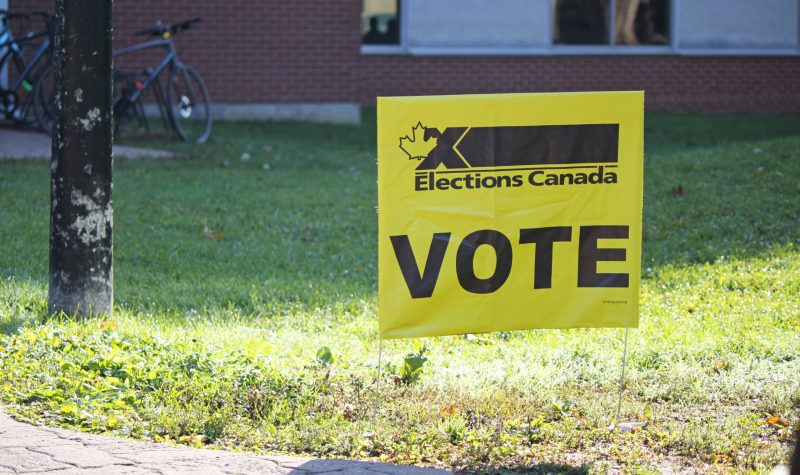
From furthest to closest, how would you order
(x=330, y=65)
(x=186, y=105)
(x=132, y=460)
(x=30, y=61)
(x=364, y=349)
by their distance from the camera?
(x=330, y=65) < (x=186, y=105) < (x=30, y=61) < (x=364, y=349) < (x=132, y=460)

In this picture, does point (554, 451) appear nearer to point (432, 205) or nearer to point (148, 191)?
point (432, 205)

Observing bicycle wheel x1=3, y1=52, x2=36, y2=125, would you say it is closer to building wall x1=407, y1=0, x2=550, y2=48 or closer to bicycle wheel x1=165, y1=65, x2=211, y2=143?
bicycle wheel x1=165, y1=65, x2=211, y2=143

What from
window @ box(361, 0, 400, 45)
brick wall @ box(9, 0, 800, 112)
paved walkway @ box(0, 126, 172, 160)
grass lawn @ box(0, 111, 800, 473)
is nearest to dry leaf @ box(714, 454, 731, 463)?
grass lawn @ box(0, 111, 800, 473)

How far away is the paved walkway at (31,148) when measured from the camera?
37.9ft

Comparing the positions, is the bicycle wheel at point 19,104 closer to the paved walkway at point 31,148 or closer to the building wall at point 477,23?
the paved walkway at point 31,148

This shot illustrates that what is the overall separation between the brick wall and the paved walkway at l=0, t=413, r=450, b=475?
1254 cm

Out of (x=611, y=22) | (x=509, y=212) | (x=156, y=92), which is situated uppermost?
(x=611, y=22)

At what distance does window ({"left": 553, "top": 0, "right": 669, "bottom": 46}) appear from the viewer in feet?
64.1

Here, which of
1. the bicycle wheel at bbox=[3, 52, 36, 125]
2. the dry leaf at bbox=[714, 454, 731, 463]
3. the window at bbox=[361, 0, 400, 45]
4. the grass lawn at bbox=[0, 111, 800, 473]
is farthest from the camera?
the window at bbox=[361, 0, 400, 45]

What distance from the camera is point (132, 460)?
3.97 meters

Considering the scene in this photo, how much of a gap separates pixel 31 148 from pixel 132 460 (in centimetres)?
877

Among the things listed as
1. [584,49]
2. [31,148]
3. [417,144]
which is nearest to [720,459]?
[417,144]

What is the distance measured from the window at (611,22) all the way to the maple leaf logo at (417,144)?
15.5 metres

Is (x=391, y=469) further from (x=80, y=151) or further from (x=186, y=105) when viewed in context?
(x=186, y=105)
